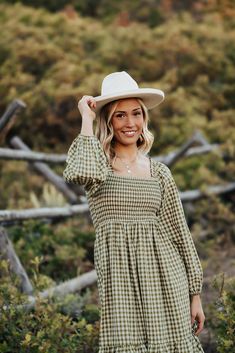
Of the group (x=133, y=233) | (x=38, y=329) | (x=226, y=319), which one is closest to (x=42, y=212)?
(x=38, y=329)

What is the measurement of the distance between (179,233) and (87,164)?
600 mm

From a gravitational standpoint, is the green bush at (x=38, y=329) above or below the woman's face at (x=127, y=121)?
below

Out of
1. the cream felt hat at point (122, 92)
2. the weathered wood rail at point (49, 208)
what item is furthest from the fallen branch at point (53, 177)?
the cream felt hat at point (122, 92)

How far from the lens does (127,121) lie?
329cm

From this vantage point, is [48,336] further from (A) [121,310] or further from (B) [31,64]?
(B) [31,64]

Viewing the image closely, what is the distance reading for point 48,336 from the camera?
4.06 meters

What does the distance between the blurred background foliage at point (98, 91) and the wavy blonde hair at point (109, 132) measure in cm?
168

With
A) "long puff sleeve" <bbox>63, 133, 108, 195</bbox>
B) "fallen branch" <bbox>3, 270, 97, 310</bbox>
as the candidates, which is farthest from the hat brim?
"fallen branch" <bbox>3, 270, 97, 310</bbox>

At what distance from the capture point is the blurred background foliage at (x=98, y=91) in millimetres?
6484

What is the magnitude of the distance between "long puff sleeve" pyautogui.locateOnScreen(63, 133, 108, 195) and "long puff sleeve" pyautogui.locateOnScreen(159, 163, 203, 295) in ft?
1.23

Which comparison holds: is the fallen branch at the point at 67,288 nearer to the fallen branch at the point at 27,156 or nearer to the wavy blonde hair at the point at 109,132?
the fallen branch at the point at 27,156

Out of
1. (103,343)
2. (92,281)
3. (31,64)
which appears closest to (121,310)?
(103,343)

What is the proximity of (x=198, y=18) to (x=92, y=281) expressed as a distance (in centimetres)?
1002

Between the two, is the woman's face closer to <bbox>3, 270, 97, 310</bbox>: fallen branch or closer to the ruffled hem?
the ruffled hem
